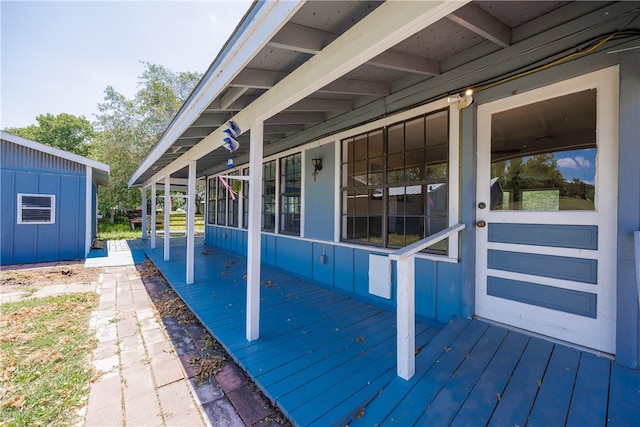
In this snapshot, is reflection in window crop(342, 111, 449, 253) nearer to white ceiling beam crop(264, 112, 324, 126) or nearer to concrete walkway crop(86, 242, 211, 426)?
white ceiling beam crop(264, 112, 324, 126)

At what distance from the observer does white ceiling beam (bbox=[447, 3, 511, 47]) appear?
5.75ft

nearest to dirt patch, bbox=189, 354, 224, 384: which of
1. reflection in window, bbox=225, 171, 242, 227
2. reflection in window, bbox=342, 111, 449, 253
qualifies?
reflection in window, bbox=342, 111, 449, 253

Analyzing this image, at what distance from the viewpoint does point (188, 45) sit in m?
10.0

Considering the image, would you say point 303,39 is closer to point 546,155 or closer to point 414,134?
point 414,134

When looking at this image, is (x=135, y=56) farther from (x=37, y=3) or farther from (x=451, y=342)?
(x=451, y=342)

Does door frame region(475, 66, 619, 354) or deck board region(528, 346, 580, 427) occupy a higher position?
door frame region(475, 66, 619, 354)

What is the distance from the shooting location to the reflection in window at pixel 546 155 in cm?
196

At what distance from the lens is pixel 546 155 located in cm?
218

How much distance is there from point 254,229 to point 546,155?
2.62m

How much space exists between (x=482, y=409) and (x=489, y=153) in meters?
2.01

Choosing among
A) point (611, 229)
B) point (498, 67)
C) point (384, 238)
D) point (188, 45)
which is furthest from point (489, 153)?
point (188, 45)

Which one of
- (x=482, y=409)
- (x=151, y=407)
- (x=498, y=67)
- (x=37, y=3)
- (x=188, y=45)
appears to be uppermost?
(x=188, y=45)

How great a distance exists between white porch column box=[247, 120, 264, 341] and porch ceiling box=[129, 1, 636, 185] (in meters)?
0.49

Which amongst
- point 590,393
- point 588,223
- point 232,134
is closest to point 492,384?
point 590,393
